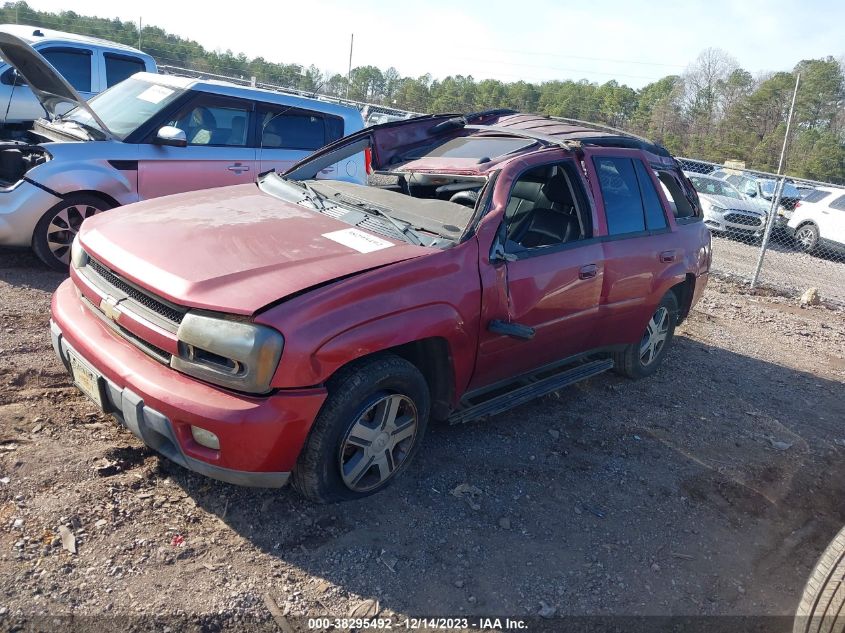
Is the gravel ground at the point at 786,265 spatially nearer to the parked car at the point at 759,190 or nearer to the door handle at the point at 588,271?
the parked car at the point at 759,190

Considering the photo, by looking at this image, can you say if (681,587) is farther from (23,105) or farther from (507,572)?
(23,105)

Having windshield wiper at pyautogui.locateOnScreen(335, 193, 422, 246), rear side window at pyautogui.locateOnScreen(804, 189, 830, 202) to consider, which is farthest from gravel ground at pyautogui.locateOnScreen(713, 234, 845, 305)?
windshield wiper at pyautogui.locateOnScreen(335, 193, 422, 246)

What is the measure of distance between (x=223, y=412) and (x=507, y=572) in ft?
4.76

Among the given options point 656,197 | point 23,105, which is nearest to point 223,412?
point 656,197

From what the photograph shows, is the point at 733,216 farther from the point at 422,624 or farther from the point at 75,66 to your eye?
the point at 422,624

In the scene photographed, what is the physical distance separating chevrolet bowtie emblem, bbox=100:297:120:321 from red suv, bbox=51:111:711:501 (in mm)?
12

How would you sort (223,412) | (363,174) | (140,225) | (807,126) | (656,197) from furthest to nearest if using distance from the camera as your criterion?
(807,126)
(363,174)
(656,197)
(140,225)
(223,412)

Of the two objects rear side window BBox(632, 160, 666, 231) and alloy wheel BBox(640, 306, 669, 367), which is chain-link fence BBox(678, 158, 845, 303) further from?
rear side window BBox(632, 160, 666, 231)

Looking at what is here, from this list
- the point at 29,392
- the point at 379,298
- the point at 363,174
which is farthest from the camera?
the point at 363,174

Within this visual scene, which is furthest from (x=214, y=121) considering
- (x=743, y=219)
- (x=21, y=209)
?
(x=743, y=219)

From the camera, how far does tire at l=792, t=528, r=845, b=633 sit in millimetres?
2449

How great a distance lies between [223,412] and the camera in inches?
103

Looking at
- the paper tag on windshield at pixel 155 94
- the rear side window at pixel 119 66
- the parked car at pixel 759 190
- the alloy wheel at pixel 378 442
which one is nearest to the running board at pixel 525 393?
the alloy wheel at pixel 378 442

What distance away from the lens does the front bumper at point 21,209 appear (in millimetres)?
5410
